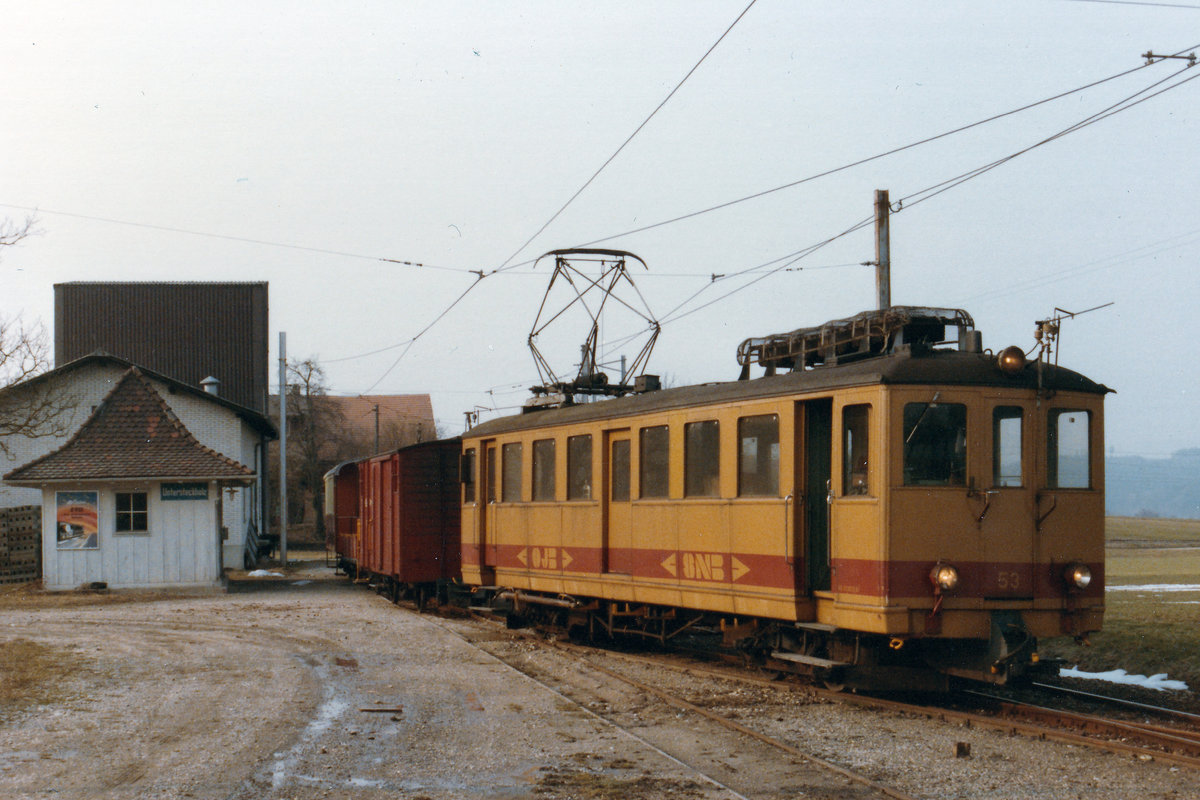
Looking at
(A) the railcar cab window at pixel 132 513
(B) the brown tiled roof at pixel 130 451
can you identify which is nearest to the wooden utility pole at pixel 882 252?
(B) the brown tiled roof at pixel 130 451

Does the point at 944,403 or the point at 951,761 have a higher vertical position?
the point at 944,403

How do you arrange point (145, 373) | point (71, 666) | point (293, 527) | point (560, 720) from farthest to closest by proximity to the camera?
Answer: point (293, 527) → point (145, 373) → point (71, 666) → point (560, 720)

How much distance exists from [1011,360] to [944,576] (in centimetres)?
187

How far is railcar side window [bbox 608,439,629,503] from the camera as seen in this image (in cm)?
1323

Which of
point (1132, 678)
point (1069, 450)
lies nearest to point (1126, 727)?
point (1069, 450)

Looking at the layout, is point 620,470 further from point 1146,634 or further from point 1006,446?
point 1146,634

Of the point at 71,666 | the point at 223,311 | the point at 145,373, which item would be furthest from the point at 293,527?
the point at 71,666

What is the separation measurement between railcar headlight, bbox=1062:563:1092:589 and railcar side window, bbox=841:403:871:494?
1.74m

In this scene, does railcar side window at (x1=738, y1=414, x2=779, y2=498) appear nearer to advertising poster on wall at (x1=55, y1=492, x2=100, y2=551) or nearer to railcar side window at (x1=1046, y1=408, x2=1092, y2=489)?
railcar side window at (x1=1046, y1=408, x2=1092, y2=489)

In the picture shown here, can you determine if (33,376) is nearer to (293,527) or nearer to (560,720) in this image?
(560,720)

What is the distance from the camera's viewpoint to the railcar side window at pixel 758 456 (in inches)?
422

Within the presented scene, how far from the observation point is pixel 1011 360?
9891 mm

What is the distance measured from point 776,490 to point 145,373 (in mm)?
24616

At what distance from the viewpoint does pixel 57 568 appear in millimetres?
24281
